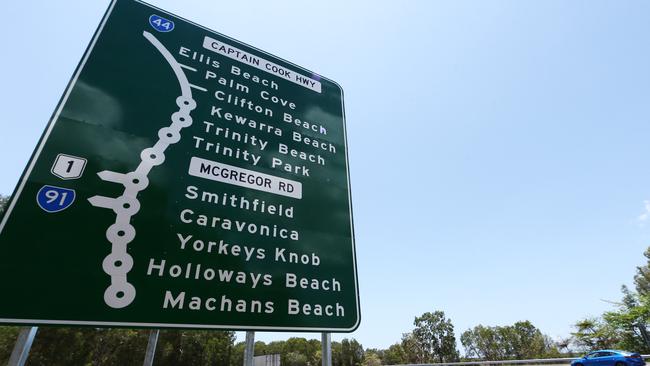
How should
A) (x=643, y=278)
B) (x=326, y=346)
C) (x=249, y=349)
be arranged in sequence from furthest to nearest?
(x=643, y=278)
(x=326, y=346)
(x=249, y=349)

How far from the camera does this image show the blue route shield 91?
90.0 inches

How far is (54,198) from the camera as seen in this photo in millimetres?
2326

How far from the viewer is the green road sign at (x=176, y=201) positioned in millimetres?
2205

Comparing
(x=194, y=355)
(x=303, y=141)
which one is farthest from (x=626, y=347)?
(x=194, y=355)

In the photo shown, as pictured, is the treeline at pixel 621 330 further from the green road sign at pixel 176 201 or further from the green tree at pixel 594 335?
the green road sign at pixel 176 201

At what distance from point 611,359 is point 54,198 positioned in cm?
2188

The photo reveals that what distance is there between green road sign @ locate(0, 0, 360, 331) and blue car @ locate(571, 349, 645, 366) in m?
18.5

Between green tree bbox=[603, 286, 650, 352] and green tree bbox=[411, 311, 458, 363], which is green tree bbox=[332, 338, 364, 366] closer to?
green tree bbox=[411, 311, 458, 363]

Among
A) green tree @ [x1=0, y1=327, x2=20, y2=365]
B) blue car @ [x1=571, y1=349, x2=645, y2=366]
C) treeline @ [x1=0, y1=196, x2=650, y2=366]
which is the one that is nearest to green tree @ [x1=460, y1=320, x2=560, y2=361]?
treeline @ [x1=0, y1=196, x2=650, y2=366]

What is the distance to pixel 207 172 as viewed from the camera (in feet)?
10.2

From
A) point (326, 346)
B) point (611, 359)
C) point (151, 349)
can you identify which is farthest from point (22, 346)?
point (611, 359)

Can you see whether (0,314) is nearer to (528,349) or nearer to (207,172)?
(207,172)

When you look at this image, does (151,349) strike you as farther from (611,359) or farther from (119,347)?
(119,347)

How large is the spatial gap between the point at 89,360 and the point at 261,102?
43.8 meters
